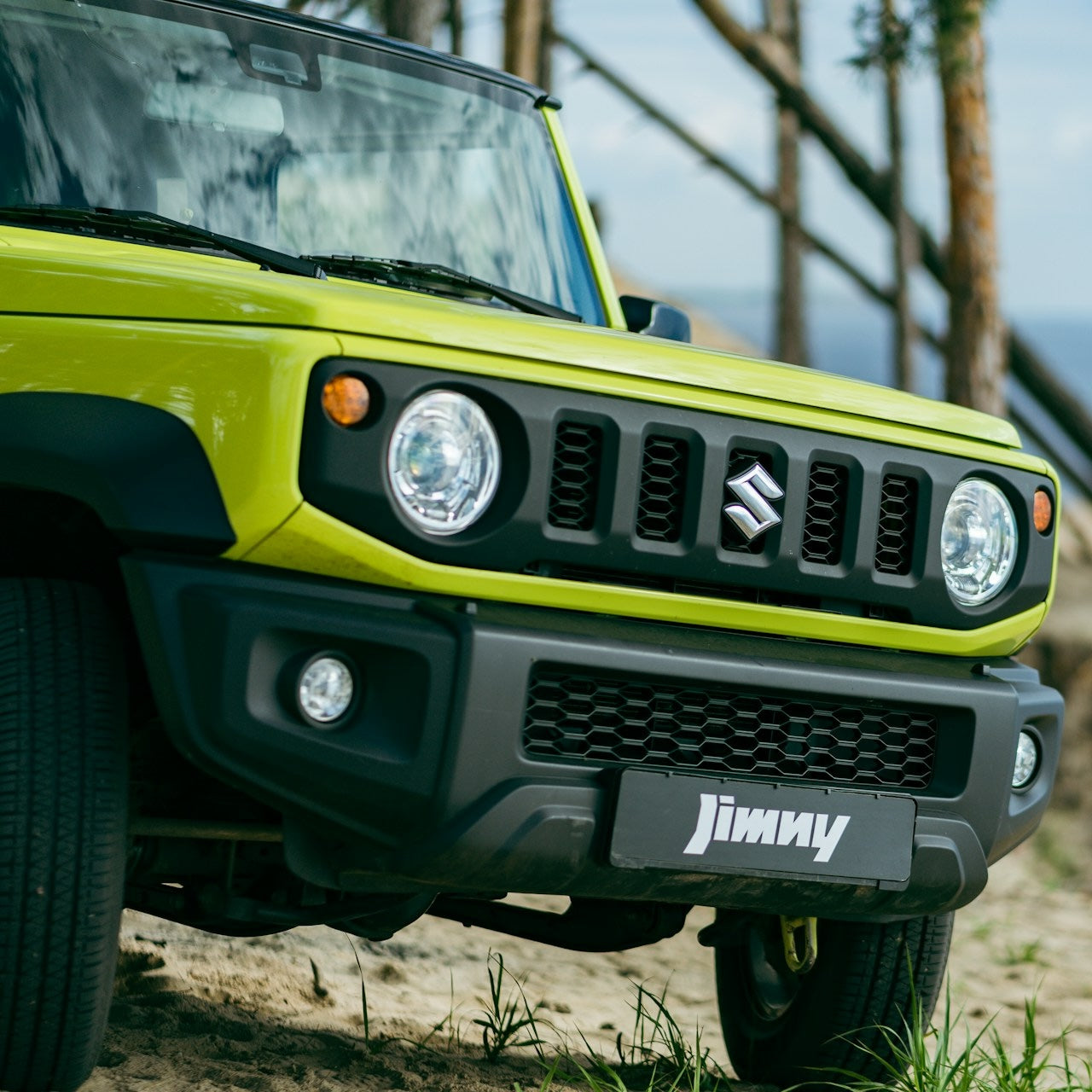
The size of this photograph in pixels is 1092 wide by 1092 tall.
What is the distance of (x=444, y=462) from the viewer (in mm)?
2598

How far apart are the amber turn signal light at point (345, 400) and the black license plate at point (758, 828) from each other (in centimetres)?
69

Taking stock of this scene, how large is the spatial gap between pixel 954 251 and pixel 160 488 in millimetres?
8537

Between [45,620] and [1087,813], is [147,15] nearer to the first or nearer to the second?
[45,620]

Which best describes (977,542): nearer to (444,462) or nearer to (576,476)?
(576,476)

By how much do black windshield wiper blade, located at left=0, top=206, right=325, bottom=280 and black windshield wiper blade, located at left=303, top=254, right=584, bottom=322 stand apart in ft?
0.64

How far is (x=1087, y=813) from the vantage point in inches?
367

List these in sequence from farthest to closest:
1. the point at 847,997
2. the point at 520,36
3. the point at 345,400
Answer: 1. the point at 520,36
2. the point at 847,997
3. the point at 345,400

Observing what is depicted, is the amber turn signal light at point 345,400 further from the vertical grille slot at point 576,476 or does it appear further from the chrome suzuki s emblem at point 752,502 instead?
the chrome suzuki s emblem at point 752,502

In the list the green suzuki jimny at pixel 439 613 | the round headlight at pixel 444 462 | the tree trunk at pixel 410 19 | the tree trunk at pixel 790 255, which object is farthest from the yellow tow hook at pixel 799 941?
the tree trunk at pixel 790 255

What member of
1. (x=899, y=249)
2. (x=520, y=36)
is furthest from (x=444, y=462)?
(x=899, y=249)

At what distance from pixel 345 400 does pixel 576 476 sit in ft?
1.32

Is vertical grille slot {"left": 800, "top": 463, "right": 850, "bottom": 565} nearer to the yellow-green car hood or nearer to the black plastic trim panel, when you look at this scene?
the black plastic trim panel

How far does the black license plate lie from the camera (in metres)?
2.64

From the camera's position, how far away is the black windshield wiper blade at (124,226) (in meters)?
3.13
